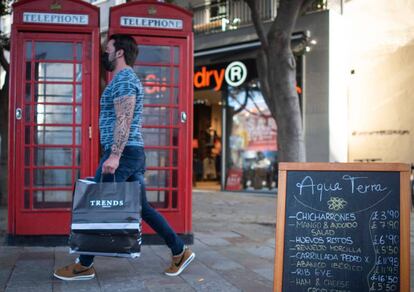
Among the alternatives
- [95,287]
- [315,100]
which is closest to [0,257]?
[95,287]

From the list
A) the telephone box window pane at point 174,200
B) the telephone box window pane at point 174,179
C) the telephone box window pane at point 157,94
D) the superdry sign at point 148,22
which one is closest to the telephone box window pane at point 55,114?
the telephone box window pane at point 157,94

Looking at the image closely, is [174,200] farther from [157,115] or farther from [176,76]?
[176,76]

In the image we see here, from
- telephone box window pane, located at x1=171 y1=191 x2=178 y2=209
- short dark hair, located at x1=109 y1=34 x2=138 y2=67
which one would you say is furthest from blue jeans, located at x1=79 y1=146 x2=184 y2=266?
telephone box window pane, located at x1=171 y1=191 x2=178 y2=209

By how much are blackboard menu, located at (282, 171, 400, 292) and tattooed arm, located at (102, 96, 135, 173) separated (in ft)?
4.68

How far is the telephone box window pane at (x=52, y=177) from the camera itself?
6262mm

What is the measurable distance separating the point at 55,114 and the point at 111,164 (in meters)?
2.13

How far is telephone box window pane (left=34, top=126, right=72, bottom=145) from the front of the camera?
6.30 m

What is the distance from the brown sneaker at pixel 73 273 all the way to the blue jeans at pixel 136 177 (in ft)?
0.17

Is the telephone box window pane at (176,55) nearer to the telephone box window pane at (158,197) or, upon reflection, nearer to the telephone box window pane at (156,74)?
the telephone box window pane at (156,74)

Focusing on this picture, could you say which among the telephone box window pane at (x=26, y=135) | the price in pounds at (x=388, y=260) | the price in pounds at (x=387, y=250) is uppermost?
the telephone box window pane at (x=26, y=135)

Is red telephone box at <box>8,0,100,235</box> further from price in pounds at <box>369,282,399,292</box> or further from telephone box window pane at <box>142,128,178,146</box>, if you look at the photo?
price in pounds at <box>369,282,399,292</box>

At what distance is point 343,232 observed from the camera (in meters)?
4.00

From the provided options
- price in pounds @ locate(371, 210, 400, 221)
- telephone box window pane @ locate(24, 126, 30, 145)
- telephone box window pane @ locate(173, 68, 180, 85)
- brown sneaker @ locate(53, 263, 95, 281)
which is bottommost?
brown sneaker @ locate(53, 263, 95, 281)

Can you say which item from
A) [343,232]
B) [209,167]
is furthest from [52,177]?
[209,167]
